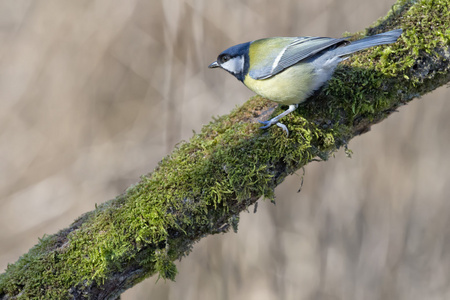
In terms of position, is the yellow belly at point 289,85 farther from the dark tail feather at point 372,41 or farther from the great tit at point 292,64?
the dark tail feather at point 372,41

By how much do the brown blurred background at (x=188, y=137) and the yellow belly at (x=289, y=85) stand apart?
1.13m

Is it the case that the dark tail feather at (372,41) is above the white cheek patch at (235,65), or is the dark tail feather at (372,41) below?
below

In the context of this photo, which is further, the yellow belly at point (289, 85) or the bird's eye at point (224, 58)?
the bird's eye at point (224, 58)

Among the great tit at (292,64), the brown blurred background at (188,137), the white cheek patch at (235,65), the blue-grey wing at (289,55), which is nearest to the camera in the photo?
the great tit at (292,64)

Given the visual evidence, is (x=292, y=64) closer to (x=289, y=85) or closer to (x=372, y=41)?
(x=289, y=85)

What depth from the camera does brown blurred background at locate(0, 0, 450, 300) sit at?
3.58 meters

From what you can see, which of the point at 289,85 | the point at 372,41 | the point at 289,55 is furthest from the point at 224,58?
the point at 372,41

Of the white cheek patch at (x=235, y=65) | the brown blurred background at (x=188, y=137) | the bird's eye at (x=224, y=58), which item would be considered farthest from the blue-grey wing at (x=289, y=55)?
the brown blurred background at (x=188, y=137)

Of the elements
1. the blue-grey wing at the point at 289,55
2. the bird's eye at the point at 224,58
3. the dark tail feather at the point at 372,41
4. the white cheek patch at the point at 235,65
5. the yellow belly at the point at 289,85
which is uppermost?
the bird's eye at the point at 224,58

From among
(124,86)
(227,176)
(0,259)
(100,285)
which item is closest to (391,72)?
(227,176)

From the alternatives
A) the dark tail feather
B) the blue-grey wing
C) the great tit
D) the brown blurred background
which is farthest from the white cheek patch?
the brown blurred background

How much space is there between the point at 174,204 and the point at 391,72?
1131 millimetres

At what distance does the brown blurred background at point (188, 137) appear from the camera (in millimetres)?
3578

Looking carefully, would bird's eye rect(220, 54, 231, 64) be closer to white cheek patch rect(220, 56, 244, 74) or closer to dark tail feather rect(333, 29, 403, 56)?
white cheek patch rect(220, 56, 244, 74)
